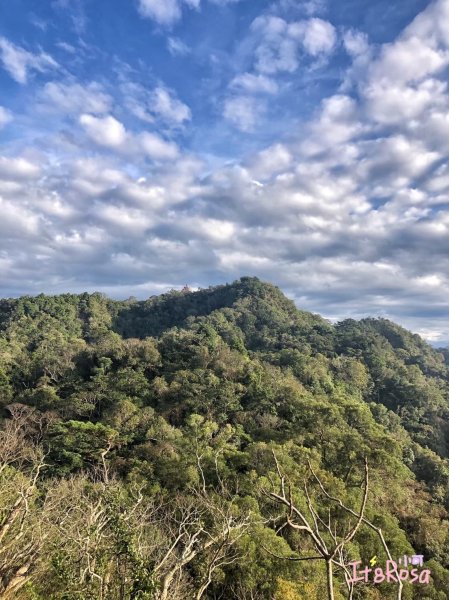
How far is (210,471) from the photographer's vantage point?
25156 millimetres

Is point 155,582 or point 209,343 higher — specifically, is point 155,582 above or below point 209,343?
below

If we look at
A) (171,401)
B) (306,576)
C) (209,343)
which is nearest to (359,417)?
(171,401)

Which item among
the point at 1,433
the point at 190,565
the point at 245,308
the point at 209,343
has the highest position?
the point at 245,308

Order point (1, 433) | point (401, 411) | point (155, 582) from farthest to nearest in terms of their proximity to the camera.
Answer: point (401, 411)
point (1, 433)
point (155, 582)

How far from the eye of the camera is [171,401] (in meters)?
41.5

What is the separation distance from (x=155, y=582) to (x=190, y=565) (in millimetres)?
11870

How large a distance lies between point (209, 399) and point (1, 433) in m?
18.4

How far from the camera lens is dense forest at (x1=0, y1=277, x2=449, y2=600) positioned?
31.8 feet

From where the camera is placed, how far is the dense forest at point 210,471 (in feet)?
31.8

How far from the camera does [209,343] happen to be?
55.0 meters

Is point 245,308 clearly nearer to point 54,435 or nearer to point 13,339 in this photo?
point 13,339

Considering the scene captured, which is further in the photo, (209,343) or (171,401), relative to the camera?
(209,343)

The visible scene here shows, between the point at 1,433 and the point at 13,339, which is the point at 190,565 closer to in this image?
the point at 1,433

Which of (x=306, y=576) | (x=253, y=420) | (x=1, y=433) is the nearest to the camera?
(x=306, y=576)
